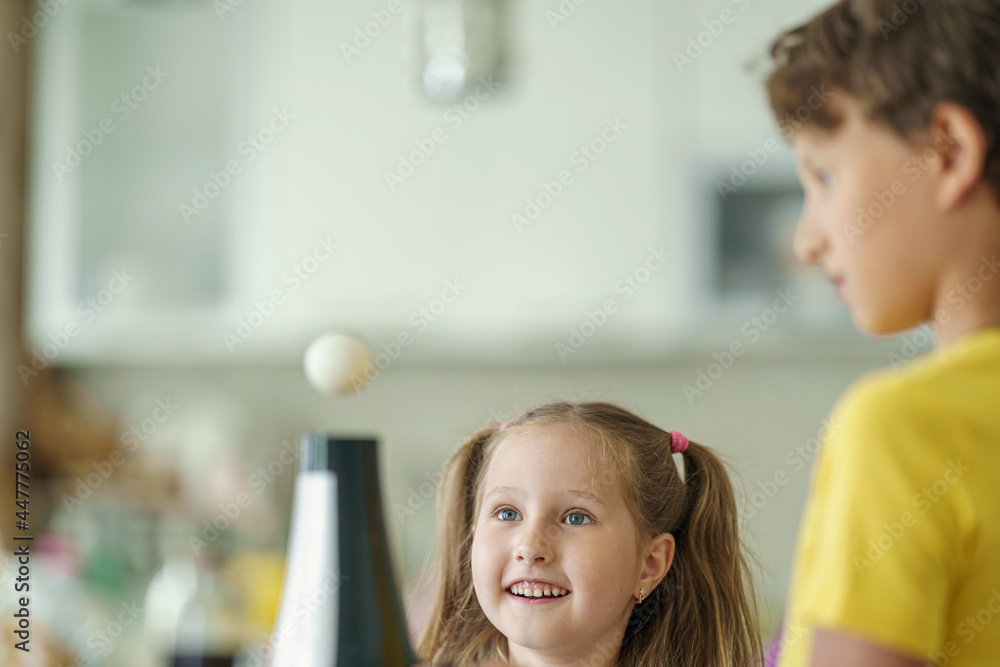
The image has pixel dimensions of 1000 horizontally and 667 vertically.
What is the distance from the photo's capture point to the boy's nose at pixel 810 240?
0.51 meters

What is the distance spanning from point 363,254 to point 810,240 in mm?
2047

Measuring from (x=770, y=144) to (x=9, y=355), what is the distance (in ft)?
6.68

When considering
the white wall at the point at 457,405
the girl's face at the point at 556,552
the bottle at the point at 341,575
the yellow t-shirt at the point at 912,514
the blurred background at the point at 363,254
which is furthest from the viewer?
the white wall at the point at 457,405

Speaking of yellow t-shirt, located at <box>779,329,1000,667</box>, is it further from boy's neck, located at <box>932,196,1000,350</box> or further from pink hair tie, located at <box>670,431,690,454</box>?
pink hair tie, located at <box>670,431,690,454</box>

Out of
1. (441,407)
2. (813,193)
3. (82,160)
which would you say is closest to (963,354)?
(813,193)

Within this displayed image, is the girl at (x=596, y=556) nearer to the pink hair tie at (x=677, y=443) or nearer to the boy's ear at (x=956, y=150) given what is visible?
the pink hair tie at (x=677, y=443)

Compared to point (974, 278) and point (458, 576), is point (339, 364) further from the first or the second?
point (974, 278)

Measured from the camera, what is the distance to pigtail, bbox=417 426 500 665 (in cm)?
80

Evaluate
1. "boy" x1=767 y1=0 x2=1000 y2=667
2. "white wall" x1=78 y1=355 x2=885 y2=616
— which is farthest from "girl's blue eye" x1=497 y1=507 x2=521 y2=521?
"white wall" x1=78 y1=355 x2=885 y2=616

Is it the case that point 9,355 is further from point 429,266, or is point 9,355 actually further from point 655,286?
point 655,286

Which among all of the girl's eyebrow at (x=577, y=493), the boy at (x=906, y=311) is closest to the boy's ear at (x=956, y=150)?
the boy at (x=906, y=311)

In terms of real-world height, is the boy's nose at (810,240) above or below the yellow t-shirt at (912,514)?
above

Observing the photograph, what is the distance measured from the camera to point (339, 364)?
2.22ft

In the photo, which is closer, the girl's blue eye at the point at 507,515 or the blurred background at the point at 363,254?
the girl's blue eye at the point at 507,515
